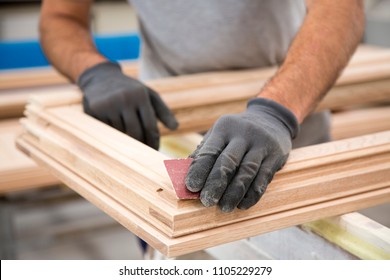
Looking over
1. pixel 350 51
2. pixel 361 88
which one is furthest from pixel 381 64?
pixel 350 51

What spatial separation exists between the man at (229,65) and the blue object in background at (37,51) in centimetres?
177

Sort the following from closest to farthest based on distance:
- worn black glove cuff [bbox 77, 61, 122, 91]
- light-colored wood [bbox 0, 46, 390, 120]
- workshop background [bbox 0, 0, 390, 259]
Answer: worn black glove cuff [bbox 77, 61, 122, 91]
light-colored wood [bbox 0, 46, 390, 120]
workshop background [bbox 0, 0, 390, 259]

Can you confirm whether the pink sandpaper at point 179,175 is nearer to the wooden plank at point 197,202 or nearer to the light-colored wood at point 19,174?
the wooden plank at point 197,202

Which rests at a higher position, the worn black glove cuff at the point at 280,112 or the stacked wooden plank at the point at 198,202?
the worn black glove cuff at the point at 280,112

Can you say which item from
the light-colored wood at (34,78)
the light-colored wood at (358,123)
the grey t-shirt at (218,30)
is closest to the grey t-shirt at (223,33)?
the grey t-shirt at (218,30)

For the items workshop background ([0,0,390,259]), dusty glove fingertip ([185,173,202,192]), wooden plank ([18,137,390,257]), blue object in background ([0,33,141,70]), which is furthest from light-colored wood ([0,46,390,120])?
blue object in background ([0,33,141,70])

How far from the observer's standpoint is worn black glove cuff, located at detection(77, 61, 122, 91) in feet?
5.38

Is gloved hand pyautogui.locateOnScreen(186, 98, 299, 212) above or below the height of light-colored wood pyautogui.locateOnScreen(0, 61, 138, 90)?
above

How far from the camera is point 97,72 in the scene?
1.66 metres

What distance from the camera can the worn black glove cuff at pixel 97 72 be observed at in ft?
5.38

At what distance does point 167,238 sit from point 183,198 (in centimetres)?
7

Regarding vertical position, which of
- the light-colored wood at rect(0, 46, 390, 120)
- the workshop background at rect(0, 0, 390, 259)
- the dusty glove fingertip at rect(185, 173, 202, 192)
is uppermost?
the dusty glove fingertip at rect(185, 173, 202, 192)

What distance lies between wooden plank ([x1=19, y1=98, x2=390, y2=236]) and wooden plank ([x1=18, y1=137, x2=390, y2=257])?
0.01m

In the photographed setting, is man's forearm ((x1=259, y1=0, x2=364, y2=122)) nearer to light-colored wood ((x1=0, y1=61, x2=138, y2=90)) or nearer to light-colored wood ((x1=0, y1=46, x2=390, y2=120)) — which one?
light-colored wood ((x1=0, y1=46, x2=390, y2=120))
